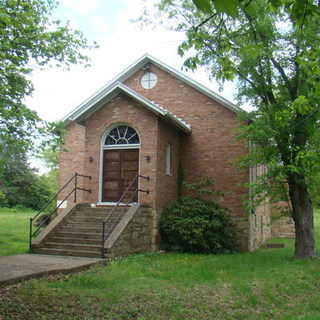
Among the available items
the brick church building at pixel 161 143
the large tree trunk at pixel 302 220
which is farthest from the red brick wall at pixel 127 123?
the large tree trunk at pixel 302 220

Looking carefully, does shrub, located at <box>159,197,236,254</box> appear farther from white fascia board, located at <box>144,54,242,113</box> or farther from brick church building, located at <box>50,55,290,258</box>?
white fascia board, located at <box>144,54,242,113</box>

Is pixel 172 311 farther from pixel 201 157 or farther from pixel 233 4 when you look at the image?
pixel 201 157

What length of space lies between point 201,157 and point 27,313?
1096cm

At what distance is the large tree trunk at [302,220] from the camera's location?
42.8ft

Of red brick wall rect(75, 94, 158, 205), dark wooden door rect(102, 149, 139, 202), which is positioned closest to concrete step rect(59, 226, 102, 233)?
red brick wall rect(75, 94, 158, 205)

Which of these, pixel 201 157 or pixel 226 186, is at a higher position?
pixel 201 157

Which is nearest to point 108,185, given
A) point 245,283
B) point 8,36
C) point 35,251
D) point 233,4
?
point 35,251

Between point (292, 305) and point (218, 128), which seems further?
point (218, 128)

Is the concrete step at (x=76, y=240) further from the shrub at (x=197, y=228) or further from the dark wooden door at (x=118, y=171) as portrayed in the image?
the shrub at (x=197, y=228)

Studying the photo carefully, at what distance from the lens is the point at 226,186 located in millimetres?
15727

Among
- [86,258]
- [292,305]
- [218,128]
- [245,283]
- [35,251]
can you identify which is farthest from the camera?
[218,128]

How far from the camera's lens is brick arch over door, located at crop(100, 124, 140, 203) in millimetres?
14820

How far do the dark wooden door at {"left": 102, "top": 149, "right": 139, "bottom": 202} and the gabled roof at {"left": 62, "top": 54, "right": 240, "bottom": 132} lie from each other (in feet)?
5.65

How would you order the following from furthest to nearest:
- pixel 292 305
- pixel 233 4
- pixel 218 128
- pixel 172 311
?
pixel 218 128 → pixel 292 305 → pixel 172 311 → pixel 233 4
